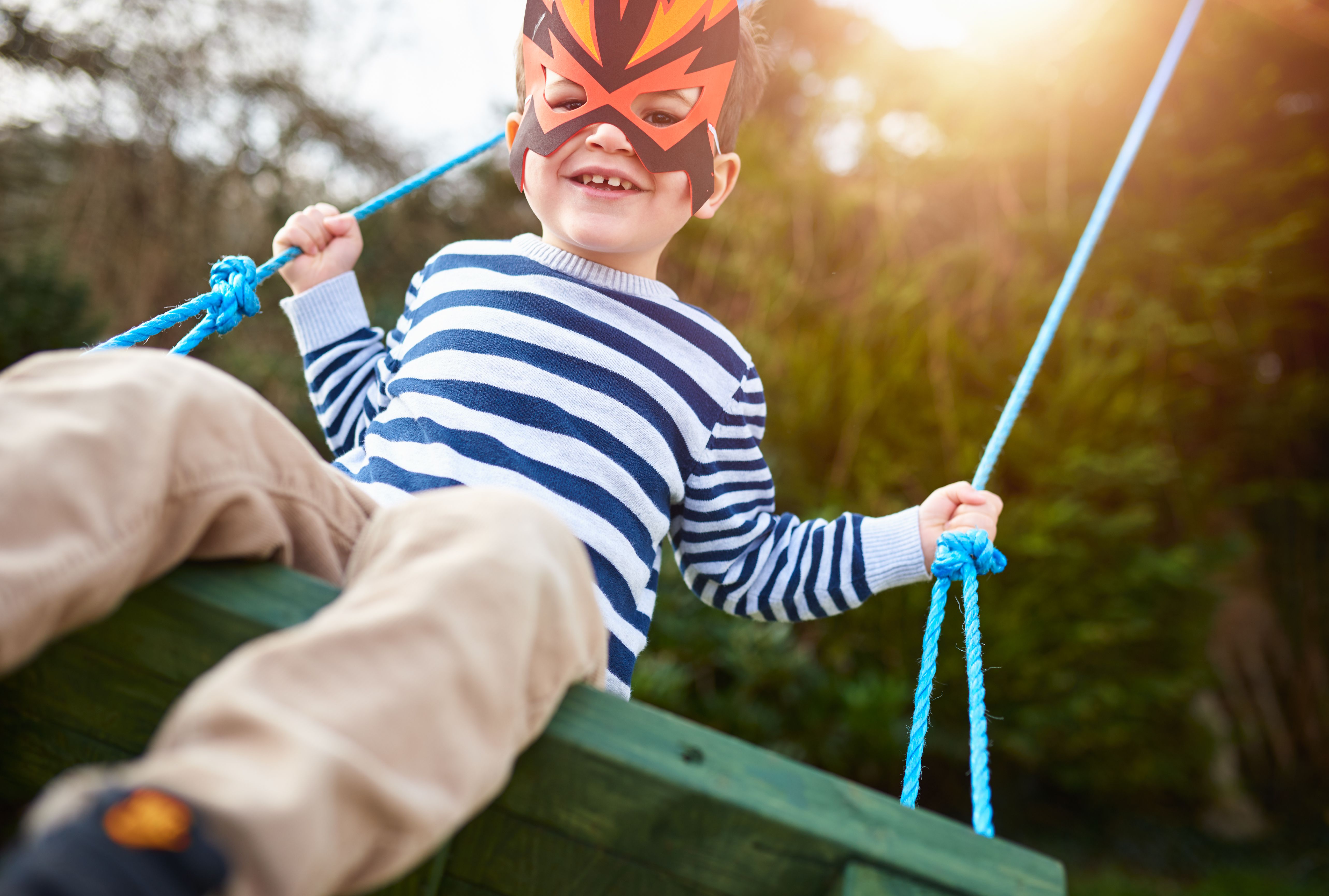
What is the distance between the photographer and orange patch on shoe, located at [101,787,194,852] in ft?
1.51

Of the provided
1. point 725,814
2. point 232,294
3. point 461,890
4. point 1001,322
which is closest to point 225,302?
point 232,294

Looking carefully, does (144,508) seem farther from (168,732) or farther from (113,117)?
(113,117)

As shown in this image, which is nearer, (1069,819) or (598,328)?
(598,328)

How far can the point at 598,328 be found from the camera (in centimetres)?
122

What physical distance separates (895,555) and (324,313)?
933mm

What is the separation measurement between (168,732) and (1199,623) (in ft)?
10.9

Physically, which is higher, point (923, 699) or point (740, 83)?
point (740, 83)

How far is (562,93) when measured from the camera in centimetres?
124

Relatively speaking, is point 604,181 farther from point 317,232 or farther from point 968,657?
point 968,657

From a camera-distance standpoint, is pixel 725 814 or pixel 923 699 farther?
pixel 923 699

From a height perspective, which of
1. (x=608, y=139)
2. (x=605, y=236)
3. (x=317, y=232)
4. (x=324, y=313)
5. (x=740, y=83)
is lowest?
(x=324, y=313)

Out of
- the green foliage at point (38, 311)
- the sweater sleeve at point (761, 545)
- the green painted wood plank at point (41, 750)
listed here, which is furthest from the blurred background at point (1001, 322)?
the green painted wood plank at point (41, 750)

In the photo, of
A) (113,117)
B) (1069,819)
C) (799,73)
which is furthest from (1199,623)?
(113,117)

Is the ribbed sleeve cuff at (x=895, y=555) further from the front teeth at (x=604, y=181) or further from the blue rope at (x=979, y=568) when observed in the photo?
the front teeth at (x=604, y=181)
